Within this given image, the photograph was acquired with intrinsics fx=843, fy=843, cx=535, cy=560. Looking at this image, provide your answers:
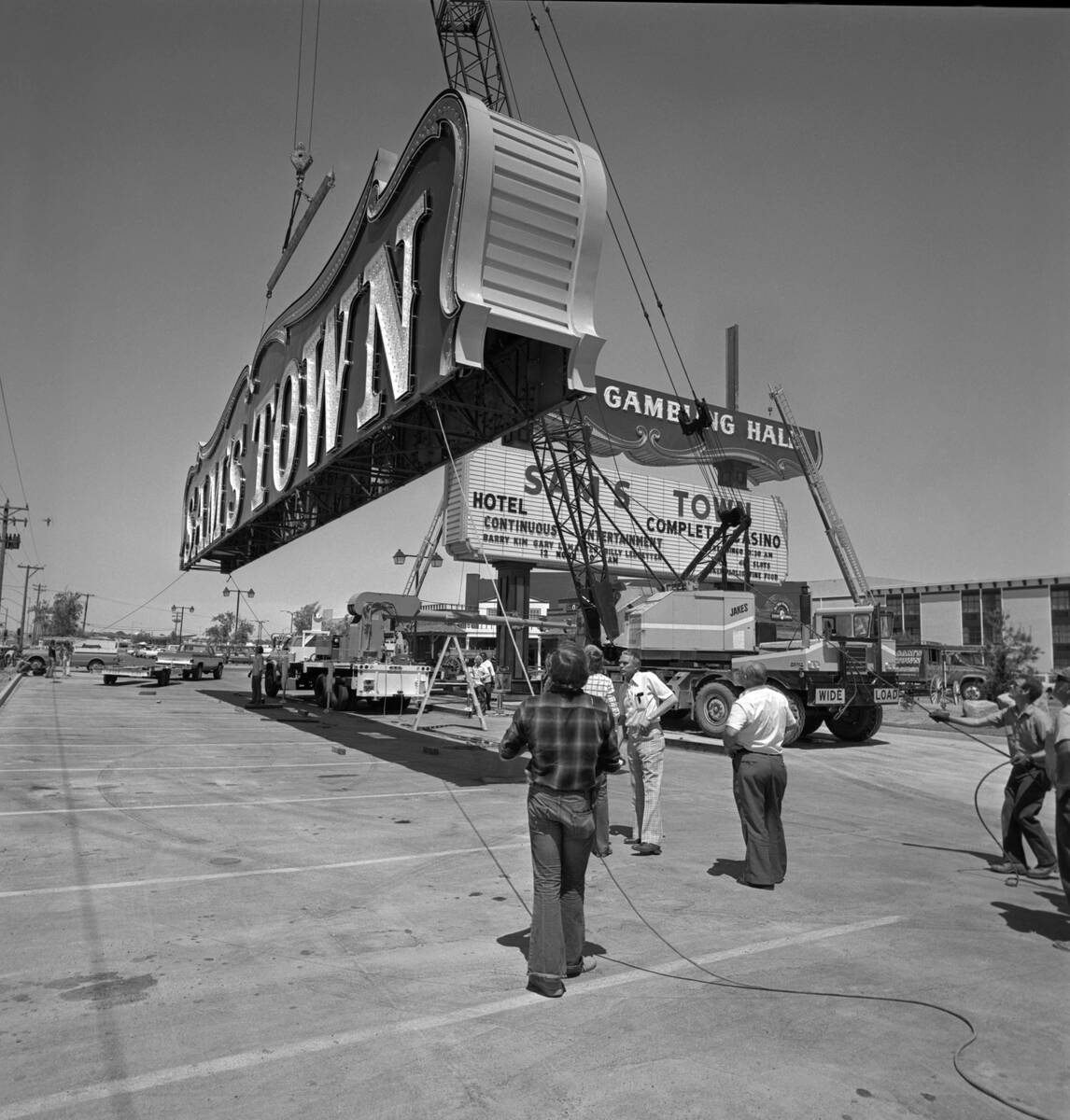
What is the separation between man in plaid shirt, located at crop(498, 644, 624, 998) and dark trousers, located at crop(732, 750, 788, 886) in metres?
2.24

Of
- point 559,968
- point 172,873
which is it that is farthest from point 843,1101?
point 172,873

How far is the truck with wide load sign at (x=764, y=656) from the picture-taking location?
656 inches

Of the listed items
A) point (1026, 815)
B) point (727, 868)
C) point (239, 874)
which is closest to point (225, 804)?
point (239, 874)

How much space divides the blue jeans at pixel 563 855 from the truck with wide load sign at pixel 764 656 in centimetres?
1257

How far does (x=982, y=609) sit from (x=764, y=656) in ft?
156

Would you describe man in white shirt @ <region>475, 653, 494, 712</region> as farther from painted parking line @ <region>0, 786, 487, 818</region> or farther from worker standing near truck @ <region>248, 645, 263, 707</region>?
painted parking line @ <region>0, 786, 487, 818</region>

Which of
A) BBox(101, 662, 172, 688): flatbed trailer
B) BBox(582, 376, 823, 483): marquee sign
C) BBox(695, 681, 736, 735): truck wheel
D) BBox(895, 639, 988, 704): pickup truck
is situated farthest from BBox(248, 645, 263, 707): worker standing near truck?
BBox(895, 639, 988, 704): pickup truck

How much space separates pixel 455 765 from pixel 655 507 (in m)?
27.2

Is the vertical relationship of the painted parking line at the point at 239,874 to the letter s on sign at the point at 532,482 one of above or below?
below

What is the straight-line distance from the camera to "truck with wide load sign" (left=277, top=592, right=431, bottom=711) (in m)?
21.5

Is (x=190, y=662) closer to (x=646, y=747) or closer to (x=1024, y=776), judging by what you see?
(x=646, y=747)

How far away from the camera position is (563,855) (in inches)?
180

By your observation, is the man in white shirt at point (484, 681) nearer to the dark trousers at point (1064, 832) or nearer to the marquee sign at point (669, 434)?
the marquee sign at point (669, 434)

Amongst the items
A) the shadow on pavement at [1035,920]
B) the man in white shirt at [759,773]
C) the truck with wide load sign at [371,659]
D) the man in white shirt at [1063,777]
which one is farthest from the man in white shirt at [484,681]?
the man in white shirt at [1063,777]
